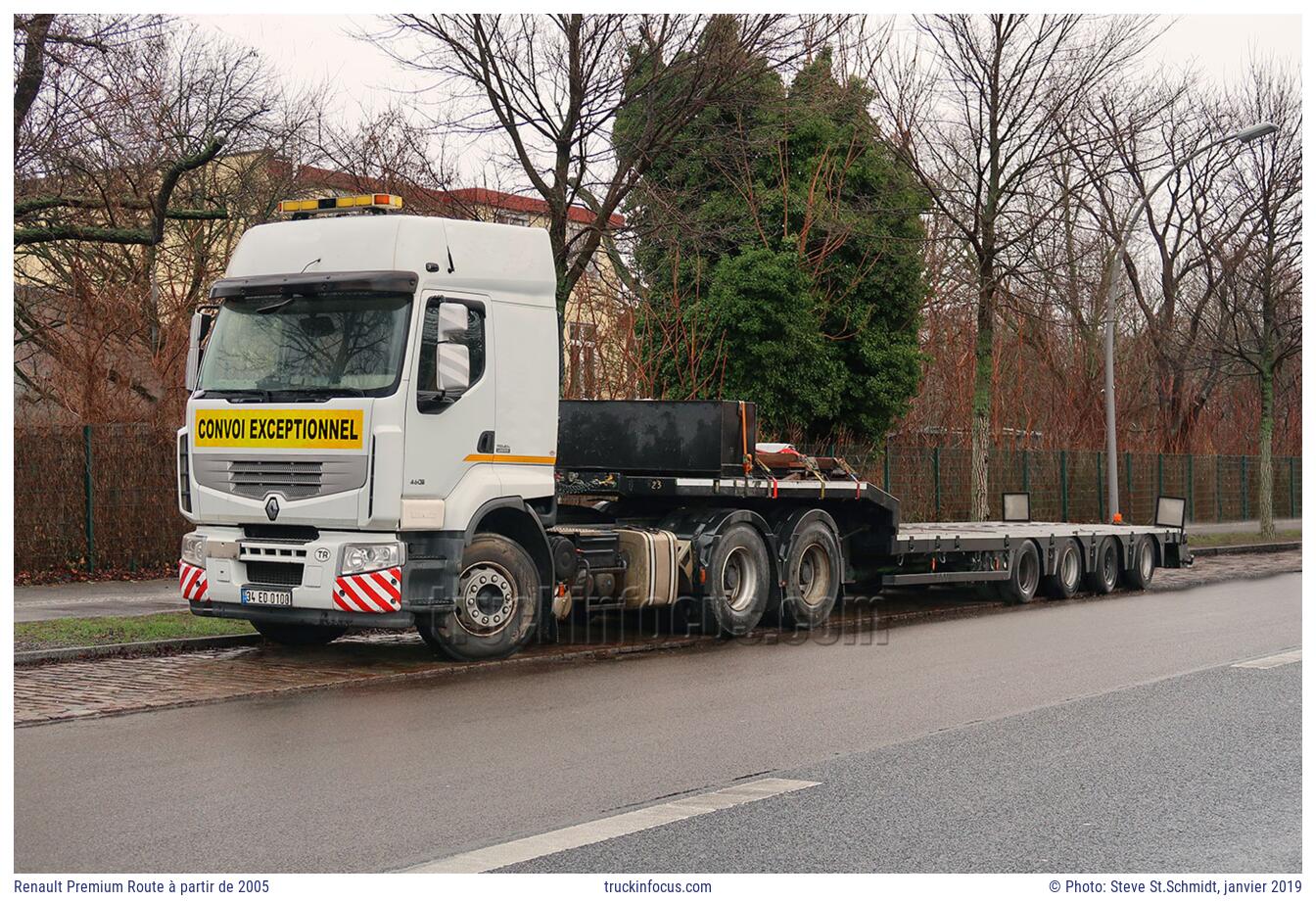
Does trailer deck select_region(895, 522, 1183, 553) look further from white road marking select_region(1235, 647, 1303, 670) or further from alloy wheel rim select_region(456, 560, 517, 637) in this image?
alloy wheel rim select_region(456, 560, 517, 637)

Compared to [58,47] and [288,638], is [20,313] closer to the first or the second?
[58,47]

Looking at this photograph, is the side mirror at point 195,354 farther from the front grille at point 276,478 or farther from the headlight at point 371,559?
the headlight at point 371,559

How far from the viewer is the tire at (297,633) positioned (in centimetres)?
1311

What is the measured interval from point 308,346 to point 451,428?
1.29m

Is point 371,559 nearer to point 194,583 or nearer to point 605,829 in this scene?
point 194,583

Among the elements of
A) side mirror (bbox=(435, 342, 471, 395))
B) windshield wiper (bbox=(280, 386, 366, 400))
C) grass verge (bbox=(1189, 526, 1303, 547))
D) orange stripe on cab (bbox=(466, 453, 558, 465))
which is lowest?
grass verge (bbox=(1189, 526, 1303, 547))

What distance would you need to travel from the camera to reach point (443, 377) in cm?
1152

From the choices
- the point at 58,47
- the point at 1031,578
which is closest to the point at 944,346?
the point at 1031,578

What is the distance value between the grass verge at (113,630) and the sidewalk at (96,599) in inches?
30.1

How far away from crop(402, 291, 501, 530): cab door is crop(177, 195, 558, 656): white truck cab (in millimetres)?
13

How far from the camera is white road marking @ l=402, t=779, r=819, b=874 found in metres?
5.89

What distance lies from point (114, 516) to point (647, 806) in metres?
14.1

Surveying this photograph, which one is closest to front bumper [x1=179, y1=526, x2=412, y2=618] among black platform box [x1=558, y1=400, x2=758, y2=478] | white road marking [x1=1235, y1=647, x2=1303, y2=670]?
black platform box [x1=558, y1=400, x2=758, y2=478]

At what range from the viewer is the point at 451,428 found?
1174 centimetres
